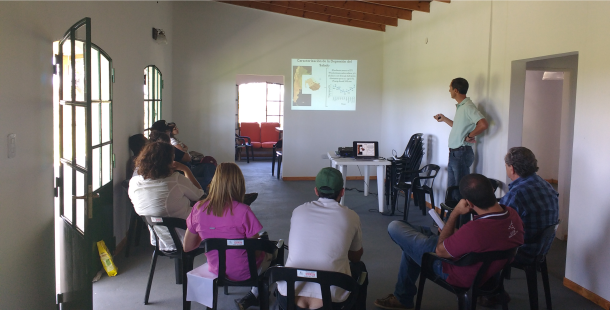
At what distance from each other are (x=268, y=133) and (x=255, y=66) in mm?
3353

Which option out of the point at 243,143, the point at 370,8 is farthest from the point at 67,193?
the point at 243,143

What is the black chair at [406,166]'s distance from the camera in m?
6.06

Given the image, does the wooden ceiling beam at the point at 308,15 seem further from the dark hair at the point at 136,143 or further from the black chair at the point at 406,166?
the dark hair at the point at 136,143

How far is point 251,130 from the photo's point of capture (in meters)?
11.5

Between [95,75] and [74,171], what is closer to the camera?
[74,171]

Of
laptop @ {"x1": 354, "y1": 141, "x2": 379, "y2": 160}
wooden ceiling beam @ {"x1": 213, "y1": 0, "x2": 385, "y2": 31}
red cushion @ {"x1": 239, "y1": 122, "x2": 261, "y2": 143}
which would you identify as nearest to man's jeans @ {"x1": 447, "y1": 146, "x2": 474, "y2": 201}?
laptop @ {"x1": 354, "y1": 141, "x2": 379, "y2": 160}

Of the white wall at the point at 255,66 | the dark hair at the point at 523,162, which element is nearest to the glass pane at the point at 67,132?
the dark hair at the point at 523,162

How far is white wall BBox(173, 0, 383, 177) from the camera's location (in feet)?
26.9

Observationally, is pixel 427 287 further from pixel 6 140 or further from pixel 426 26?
pixel 426 26

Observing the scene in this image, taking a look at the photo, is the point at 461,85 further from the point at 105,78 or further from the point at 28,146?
the point at 28,146

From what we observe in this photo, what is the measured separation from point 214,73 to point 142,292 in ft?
18.1

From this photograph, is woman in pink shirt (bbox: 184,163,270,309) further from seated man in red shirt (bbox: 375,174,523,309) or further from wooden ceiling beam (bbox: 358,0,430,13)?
wooden ceiling beam (bbox: 358,0,430,13)

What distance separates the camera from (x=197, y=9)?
26.7ft

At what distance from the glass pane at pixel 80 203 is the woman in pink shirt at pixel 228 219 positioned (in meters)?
0.71
